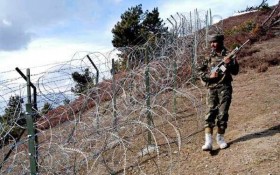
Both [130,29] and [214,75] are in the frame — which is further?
[130,29]

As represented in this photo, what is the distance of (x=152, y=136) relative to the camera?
23.6ft

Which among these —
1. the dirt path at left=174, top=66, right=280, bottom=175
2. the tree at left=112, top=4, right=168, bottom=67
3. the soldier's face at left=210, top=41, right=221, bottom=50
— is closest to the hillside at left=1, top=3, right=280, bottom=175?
the dirt path at left=174, top=66, right=280, bottom=175

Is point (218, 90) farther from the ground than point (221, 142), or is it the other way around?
point (218, 90)

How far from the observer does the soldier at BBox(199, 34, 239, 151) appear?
5.89 meters

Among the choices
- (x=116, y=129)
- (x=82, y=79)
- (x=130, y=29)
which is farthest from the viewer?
(x=130, y=29)

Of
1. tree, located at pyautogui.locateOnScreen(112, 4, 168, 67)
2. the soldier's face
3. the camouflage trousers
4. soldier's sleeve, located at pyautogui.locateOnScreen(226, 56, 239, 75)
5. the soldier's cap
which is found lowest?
the camouflage trousers

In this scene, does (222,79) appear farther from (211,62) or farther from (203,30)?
(203,30)

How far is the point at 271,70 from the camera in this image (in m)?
12.5

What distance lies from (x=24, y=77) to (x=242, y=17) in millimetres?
25832

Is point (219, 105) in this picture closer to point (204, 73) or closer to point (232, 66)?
point (204, 73)

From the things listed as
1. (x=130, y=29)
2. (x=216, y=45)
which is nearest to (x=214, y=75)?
(x=216, y=45)

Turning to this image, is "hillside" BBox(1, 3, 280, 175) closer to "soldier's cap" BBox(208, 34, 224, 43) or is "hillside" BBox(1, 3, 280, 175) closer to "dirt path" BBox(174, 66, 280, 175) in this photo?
"dirt path" BBox(174, 66, 280, 175)

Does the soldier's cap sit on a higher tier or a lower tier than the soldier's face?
higher

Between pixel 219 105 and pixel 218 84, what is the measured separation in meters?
0.28
